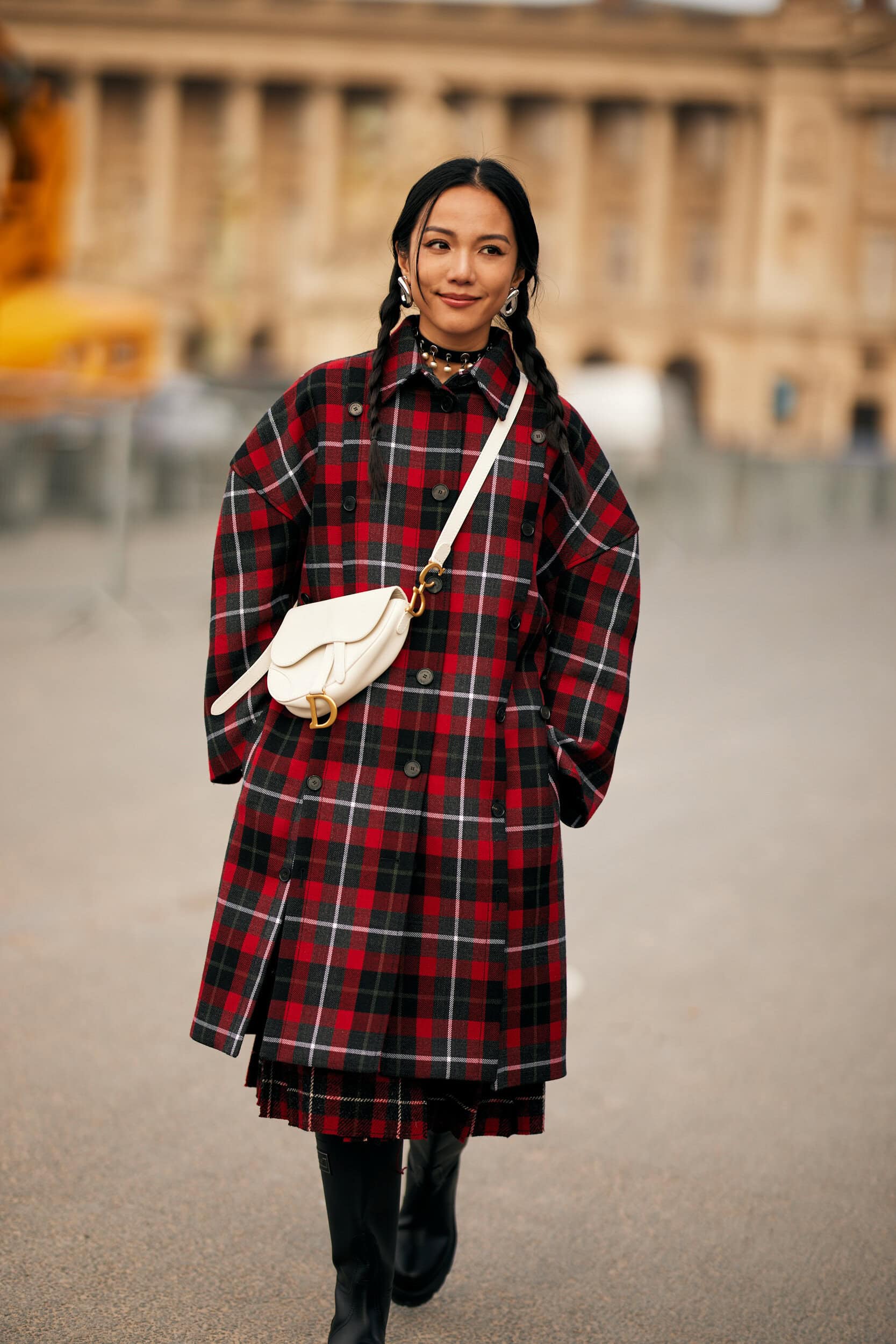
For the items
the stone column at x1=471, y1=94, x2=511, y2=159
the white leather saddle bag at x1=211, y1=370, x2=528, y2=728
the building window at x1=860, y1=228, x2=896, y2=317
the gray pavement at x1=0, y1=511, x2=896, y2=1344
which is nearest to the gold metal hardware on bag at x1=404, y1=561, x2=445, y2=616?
the white leather saddle bag at x1=211, y1=370, x2=528, y2=728

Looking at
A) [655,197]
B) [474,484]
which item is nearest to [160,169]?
[655,197]

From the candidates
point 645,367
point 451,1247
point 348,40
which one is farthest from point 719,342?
point 451,1247

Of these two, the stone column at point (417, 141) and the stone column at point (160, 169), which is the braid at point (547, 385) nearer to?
the stone column at point (417, 141)

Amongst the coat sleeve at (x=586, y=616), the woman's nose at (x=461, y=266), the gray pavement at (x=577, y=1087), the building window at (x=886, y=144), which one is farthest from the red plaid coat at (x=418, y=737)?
the building window at (x=886, y=144)

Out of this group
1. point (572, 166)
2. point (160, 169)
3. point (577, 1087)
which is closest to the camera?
point (577, 1087)

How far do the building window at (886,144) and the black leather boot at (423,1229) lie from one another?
74.5m

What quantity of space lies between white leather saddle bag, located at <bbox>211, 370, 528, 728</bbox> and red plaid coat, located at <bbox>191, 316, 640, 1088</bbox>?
3 centimetres

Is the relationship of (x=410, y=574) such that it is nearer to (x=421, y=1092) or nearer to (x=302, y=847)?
(x=302, y=847)

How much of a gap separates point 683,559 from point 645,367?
60.8m

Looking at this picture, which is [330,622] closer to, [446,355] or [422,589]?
[422,589]

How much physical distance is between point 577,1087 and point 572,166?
8112cm

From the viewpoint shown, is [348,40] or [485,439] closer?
[485,439]

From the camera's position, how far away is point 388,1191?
8.63 ft

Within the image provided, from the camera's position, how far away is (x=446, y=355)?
8.77 feet
